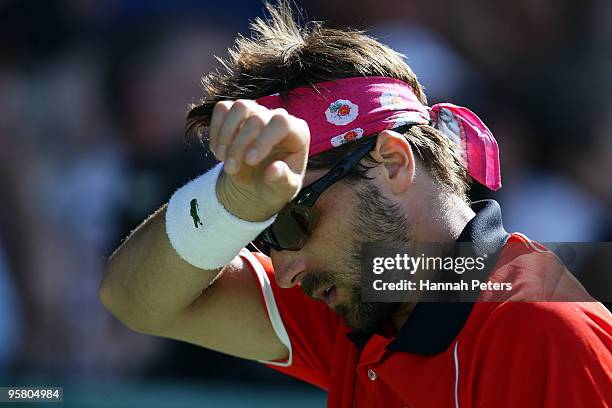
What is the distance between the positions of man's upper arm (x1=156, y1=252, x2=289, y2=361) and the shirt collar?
1.58ft

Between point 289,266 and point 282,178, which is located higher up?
point 282,178

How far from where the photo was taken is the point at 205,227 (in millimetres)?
2064

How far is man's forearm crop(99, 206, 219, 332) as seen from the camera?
2.29 metres

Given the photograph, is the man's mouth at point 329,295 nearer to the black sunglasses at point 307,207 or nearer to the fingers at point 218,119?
the black sunglasses at point 307,207

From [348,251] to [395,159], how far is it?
0.75 ft

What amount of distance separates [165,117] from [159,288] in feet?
9.32

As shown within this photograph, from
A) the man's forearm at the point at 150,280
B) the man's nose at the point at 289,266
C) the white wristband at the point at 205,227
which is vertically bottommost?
A: the man's forearm at the point at 150,280

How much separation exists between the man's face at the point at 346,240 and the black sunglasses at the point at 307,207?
0.06ft

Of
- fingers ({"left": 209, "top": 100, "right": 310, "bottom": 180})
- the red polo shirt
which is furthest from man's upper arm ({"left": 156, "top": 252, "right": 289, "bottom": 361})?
fingers ({"left": 209, "top": 100, "right": 310, "bottom": 180})

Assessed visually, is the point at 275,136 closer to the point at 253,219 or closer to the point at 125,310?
the point at 253,219

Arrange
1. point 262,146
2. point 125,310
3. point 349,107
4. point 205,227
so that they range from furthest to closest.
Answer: point 125,310
point 349,107
point 205,227
point 262,146

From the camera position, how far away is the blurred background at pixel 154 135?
182 inches

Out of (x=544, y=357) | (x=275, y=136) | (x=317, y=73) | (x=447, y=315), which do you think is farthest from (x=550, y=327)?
(x=317, y=73)

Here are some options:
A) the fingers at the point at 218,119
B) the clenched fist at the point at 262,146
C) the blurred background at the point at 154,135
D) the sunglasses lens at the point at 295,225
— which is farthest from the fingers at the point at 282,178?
the blurred background at the point at 154,135
